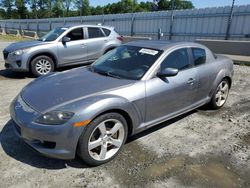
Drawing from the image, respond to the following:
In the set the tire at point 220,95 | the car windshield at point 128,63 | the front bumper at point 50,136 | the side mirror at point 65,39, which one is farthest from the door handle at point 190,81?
the side mirror at point 65,39

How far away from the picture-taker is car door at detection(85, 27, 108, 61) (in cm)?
853

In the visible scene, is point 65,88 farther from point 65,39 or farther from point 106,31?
point 106,31

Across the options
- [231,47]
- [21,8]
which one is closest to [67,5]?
[21,8]

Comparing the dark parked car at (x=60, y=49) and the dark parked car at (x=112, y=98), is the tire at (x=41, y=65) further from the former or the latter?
the dark parked car at (x=112, y=98)

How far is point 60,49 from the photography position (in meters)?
7.85

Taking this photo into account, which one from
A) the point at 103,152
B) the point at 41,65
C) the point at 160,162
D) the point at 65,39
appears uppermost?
the point at 65,39

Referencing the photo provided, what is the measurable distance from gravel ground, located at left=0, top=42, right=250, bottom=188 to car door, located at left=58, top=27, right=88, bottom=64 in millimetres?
3718

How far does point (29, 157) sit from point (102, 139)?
1.05 m

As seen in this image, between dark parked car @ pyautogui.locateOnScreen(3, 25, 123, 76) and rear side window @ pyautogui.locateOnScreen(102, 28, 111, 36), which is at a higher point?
rear side window @ pyautogui.locateOnScreen(102, 28, 111, 36)

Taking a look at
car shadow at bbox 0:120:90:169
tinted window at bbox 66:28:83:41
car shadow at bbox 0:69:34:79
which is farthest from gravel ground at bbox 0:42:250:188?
tinted window at bbox 66:28:83:41

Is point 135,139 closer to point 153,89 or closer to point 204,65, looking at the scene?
point 153,89

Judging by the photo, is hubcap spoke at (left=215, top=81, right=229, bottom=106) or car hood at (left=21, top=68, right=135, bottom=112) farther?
hubcap spoke at (left=215, top=81, right=229, bottom=106)

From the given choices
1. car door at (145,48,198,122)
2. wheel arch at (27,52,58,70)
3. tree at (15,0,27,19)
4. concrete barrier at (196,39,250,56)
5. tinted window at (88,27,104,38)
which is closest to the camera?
car door at (145,48,198,122)

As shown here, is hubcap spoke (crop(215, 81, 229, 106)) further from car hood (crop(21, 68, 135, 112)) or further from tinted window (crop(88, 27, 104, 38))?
tinted window (crop(88, 27, 104, 38))
